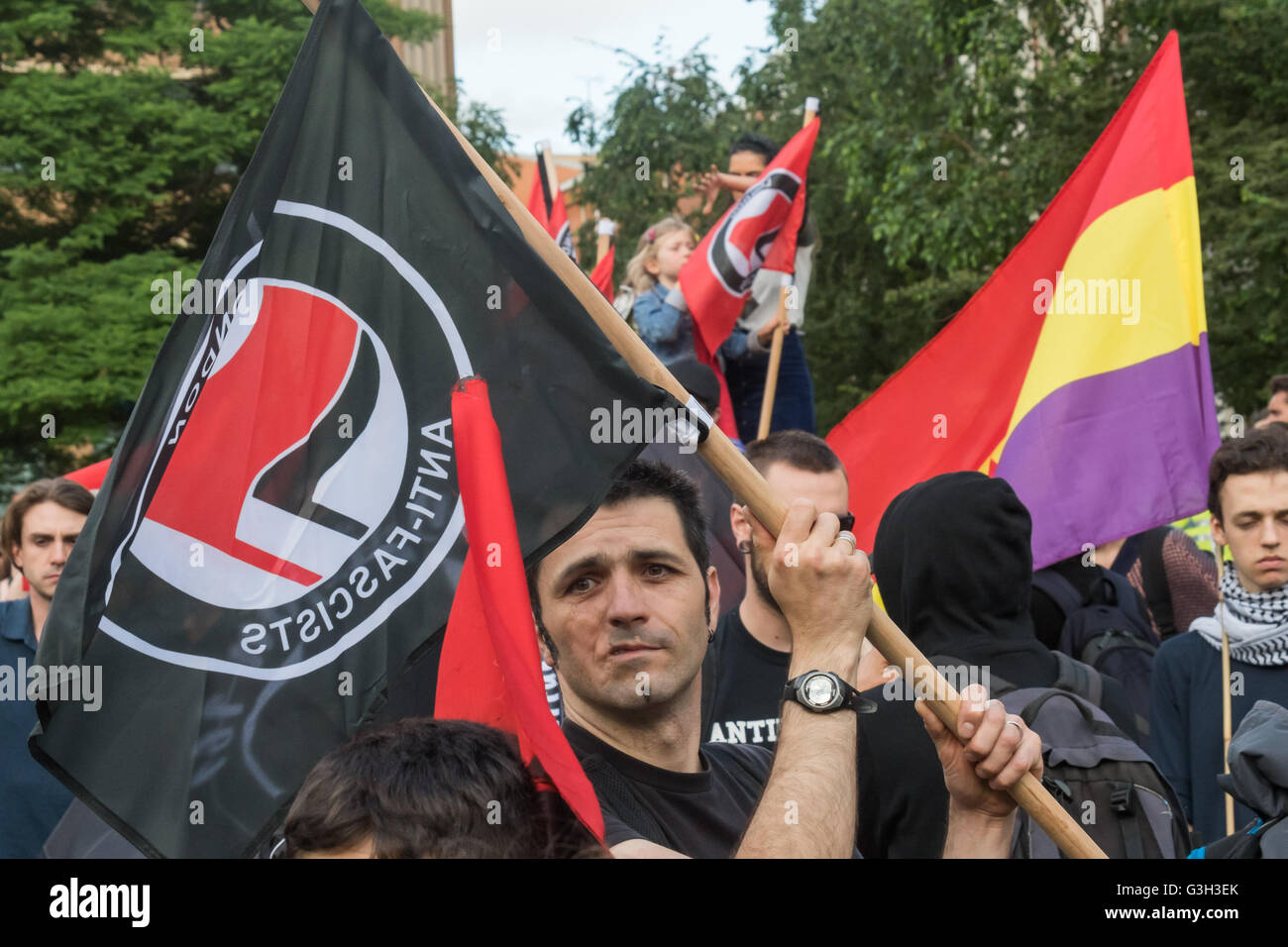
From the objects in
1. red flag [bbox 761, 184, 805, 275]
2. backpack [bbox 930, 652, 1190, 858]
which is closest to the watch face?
backpack [bbox 930, 652, 1190, 858]

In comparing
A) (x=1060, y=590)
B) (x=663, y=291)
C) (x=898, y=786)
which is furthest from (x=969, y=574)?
(x=663, y=291)

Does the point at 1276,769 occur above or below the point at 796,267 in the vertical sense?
below

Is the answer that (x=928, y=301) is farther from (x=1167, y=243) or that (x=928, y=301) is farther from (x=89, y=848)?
(x=89, y=848)

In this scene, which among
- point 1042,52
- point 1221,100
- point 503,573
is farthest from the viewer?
point 1042,52

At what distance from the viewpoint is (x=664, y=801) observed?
2.76 meters

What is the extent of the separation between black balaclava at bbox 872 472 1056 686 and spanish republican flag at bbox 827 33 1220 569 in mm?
1653

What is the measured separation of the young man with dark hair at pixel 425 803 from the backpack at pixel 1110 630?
10.3 feet

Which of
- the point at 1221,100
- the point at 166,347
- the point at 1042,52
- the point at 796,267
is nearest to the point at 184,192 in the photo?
the point at 1042,52

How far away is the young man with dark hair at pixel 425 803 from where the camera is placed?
209cm

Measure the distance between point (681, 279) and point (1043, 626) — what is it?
237 centimetres

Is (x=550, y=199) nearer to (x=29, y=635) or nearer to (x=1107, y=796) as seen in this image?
(x=29, y=635)

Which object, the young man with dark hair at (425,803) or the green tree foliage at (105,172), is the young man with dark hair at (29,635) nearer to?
the young man with dark hair at (425,803)

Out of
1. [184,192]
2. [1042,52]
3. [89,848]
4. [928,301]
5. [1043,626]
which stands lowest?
[89,848]

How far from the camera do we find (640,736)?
2.78 meters
